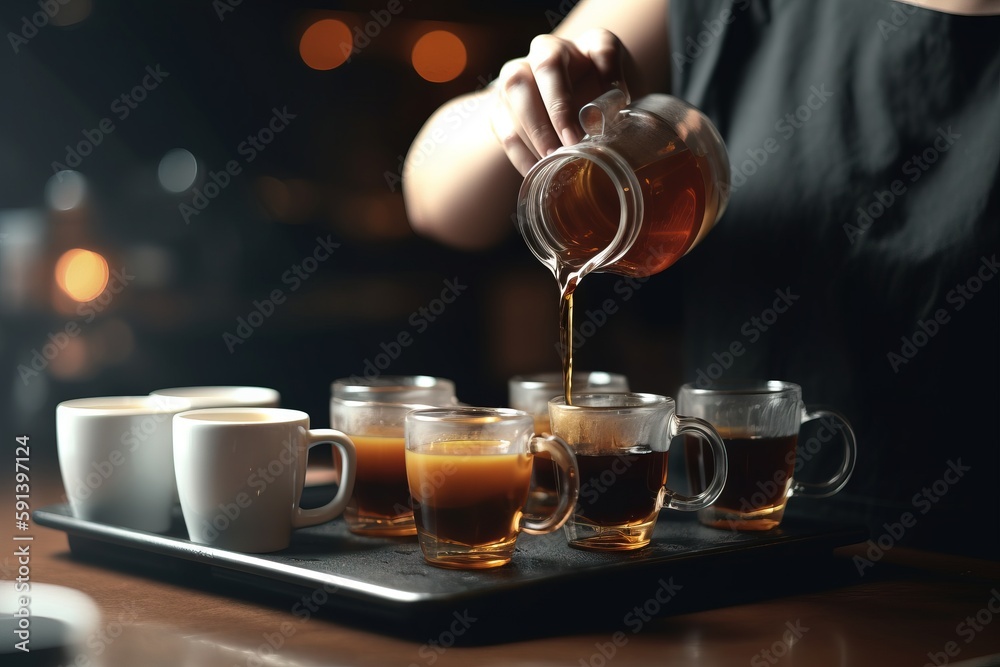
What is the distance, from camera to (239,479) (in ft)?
3.82

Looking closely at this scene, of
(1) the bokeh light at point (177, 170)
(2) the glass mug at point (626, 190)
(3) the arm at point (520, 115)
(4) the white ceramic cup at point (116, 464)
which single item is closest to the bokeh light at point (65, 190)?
(1) the bokeh light at point (177, 170)

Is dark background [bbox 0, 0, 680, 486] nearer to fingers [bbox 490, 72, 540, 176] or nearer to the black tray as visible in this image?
the black tray

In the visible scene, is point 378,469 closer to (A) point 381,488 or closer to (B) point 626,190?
(A) point 381,488

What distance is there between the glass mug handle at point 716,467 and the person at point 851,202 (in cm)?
31

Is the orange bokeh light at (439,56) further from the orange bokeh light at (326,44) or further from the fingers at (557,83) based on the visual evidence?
the fingers at (557,83)

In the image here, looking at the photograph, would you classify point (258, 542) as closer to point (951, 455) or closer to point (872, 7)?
point (951, 455)

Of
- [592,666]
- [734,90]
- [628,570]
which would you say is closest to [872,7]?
[734,90]

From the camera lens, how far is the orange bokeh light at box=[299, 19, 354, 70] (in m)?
3.14

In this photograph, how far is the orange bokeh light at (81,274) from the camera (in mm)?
2572

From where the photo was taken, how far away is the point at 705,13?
63.5 inches

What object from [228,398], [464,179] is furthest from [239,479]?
[464,179]

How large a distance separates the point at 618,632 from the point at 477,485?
21 cm

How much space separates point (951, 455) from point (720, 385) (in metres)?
0.32

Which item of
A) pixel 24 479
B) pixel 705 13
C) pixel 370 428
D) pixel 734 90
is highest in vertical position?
pixel 705 13
